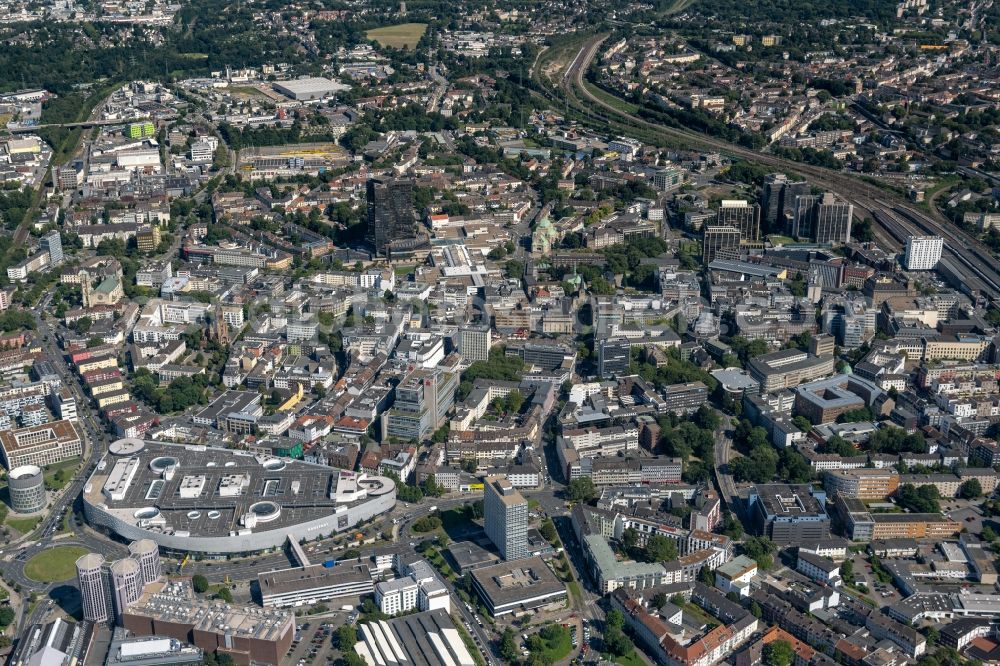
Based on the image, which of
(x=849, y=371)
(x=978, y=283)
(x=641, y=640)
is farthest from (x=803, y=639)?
(x=978, y=283)

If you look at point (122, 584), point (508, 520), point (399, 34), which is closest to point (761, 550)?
point (508, 520)

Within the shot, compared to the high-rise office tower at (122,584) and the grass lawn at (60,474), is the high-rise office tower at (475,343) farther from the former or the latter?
the high-rise office tower at (122,584)

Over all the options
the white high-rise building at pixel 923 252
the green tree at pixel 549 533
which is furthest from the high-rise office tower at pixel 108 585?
the white high-rise building at pixel 923 252

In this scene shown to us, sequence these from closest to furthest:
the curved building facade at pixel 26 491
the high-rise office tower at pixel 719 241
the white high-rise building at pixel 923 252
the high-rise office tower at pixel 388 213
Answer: the curved building facade at pixel 26 491, the white high-rise building at pixel 923 252, the high-rise office tower at pixel 719 241, the high-rise office tower at pixel 388 213

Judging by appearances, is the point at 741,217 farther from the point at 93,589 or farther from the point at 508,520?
the point at 93,589

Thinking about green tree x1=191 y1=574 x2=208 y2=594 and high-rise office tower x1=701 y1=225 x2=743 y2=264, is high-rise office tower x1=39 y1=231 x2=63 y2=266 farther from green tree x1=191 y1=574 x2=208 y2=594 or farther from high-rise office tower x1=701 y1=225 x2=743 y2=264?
high-rise office tower x1=701 y1=225 x2=743 y2=264

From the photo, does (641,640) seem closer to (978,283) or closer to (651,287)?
(651,287)
